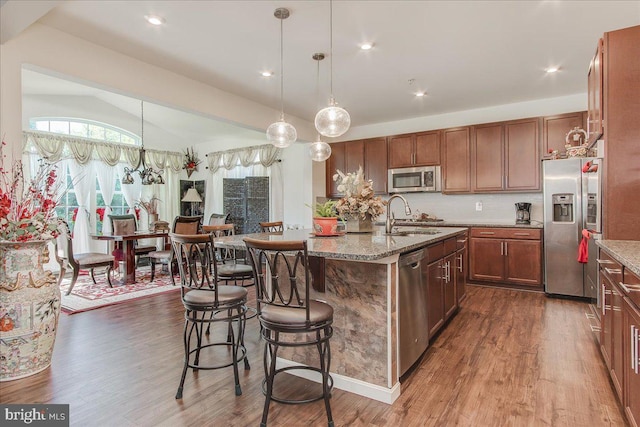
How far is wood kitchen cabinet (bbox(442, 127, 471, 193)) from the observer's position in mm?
5258

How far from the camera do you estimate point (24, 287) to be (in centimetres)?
244

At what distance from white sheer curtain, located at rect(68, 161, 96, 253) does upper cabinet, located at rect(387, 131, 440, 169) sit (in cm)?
574

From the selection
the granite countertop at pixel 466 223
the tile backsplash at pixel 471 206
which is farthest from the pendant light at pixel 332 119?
the tile backsplash at pixel 471 206

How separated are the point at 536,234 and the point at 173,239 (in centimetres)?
443

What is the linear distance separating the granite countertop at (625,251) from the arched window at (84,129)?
7799 millimetres

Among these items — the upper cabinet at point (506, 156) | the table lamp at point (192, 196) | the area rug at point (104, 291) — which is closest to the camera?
the area rug at point (104, 291)

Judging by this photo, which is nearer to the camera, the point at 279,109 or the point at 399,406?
the point at 399,406

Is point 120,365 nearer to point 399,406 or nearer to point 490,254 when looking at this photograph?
point 399,406

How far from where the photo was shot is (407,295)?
7.34 feet

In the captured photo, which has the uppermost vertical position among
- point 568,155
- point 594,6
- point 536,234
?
point 594,6

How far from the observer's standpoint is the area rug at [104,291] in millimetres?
4168

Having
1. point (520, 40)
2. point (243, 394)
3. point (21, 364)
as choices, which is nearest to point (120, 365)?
point (21, 364)

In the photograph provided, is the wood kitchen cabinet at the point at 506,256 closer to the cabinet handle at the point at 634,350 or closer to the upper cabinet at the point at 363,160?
the upper cabinet at the point at 363,160

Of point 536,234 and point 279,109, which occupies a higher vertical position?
point 279,109
